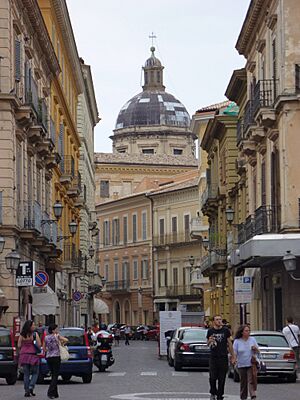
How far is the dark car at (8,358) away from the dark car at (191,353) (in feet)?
27.7

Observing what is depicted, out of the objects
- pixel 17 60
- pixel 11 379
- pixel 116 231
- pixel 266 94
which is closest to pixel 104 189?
pixel 116 231

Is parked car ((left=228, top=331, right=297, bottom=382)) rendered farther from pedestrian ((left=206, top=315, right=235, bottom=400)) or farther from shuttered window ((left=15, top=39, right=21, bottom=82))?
shuttered window ((left=15, top=39, right=21, bottom=82))

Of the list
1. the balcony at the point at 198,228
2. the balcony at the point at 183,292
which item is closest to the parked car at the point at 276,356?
the balcony at the point at 198,228

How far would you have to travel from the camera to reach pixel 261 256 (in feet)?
121

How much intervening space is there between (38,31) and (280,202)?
40.4 feet

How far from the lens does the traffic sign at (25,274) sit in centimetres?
3434

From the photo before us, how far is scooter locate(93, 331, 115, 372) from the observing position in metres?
37.4

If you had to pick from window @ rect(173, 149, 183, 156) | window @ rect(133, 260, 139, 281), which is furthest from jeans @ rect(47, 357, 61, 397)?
window @ rect(173, 149, 183, 156)

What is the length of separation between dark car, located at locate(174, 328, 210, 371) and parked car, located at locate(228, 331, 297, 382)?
22.2ft

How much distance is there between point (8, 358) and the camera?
29203 millimetres

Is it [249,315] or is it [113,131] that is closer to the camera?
[249,315]

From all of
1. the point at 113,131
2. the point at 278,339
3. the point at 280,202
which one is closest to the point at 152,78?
the point at 113,131

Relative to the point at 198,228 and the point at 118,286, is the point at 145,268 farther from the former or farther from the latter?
the point at 198,228

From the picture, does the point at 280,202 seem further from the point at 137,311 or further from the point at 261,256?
the point at 137,311
